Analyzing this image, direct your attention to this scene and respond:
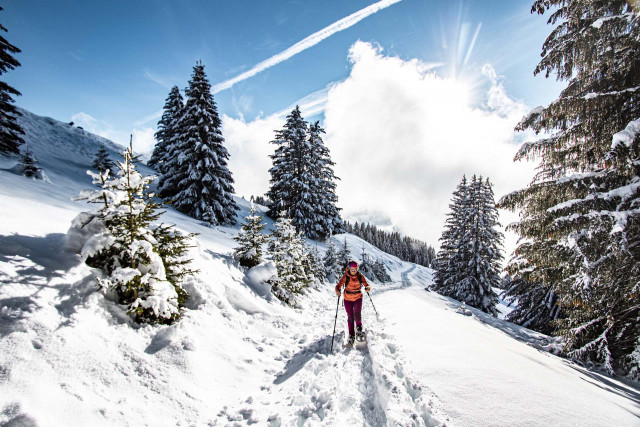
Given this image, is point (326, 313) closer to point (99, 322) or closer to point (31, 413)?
point (99, 322)

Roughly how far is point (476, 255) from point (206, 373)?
2232 centimetres

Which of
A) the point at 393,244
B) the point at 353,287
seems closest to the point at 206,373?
the point at 353,287

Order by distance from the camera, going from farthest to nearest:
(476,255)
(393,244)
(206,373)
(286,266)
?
(393,244) < (476,255) < (286,266) < (206,373)

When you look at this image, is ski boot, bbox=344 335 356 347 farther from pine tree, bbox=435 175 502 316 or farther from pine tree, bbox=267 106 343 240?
pine tree, bbox=267 106 343 240

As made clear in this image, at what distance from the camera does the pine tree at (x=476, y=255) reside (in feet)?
69.4

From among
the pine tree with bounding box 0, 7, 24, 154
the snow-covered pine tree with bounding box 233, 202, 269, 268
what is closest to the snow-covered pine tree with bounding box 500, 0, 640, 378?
the snow-covered pine tree with bounding box 233, 202, 269, 268

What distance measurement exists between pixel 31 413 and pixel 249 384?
2.87m

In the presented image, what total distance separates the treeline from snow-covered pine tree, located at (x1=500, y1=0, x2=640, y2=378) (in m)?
98.6

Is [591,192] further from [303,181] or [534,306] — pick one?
[303,181]

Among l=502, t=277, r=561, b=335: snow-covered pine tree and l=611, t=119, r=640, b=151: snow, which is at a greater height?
l=611, t=119, r=640, b=151: snow

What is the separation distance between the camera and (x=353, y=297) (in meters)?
6.94

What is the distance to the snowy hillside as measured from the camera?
10.2 feet

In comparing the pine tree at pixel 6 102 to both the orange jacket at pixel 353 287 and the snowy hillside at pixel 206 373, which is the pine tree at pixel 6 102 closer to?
the snowy hillside at pixel 206 373

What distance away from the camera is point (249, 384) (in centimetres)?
473
